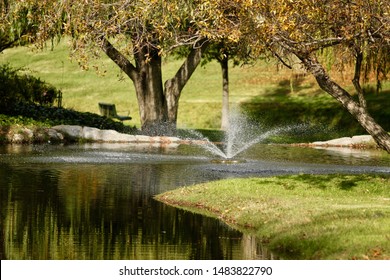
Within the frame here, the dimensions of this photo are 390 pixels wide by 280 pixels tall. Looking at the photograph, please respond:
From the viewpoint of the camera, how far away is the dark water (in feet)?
49.8

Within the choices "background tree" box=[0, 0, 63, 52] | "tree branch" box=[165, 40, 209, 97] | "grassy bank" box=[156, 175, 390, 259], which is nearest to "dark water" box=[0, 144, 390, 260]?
"grassy bank" box=[156, 175, 390, 259]

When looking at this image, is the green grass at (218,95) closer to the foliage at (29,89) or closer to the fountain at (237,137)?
the foliage at (29,89)

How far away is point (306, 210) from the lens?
1797cm

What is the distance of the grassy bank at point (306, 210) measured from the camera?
1463 cm

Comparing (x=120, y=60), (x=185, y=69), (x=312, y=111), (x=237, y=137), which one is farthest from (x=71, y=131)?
(x=312, y=111)

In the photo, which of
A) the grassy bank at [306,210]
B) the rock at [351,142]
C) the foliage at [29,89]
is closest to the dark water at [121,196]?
the grassy bank at [306,210]

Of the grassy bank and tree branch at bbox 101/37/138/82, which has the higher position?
tree branch at bbox 101/37/138/82

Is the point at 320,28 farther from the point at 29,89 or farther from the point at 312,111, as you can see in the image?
the point at 312,111

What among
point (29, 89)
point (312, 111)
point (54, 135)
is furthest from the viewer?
point (312, 111)

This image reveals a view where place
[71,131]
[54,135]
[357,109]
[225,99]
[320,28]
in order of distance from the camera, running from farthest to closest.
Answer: [225,99]
[71,131]
[54,135]
[357,109]
[320,28]

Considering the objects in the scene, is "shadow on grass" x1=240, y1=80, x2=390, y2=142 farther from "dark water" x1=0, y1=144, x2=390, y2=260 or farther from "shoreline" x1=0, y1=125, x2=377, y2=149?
"dark water" x1=0, y1=144, x2=390, y2=260

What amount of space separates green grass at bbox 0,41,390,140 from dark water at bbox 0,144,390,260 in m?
12.1

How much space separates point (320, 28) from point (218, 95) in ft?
124

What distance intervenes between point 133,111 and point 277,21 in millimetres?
37627
